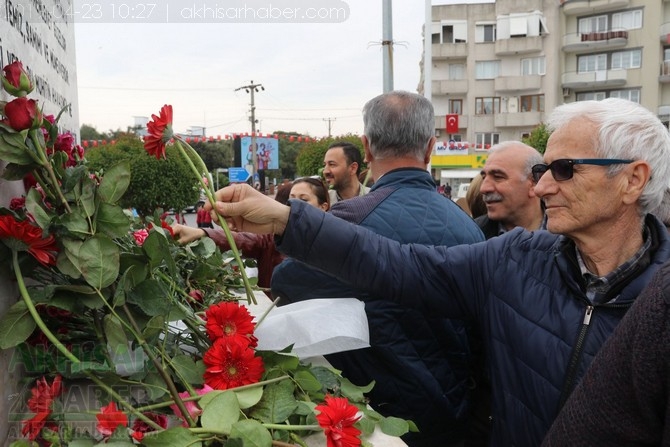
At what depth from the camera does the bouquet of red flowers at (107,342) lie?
109 centimetres

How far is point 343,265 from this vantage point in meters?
1.75

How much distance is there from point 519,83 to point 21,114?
44283mm

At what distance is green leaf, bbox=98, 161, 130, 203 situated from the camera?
3.91ft

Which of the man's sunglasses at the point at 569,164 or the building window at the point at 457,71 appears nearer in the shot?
the man's sunglasses at the point at 569,164

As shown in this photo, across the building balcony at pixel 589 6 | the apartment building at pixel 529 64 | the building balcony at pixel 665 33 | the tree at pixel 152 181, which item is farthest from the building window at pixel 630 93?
the tree at pixel 152 181

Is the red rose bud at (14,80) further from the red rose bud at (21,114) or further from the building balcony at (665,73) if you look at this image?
the building balcony at (665,73)

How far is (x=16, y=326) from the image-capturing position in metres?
1.11

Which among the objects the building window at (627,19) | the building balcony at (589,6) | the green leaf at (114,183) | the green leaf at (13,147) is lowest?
the green leaf at (114,183)

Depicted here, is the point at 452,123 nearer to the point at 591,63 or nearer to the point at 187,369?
the point at 591,63

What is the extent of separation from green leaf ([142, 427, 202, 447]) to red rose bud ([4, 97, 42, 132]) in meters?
0.59

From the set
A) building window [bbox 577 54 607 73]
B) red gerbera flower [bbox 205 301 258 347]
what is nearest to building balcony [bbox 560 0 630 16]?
building window [bbox 577 54 607 73]

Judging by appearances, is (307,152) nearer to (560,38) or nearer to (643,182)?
(560,38)

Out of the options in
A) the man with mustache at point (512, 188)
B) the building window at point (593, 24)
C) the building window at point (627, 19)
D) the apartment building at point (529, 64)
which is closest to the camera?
the man with mustache at point (512, 188)


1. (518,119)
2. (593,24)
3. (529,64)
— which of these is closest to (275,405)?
(518,119)
